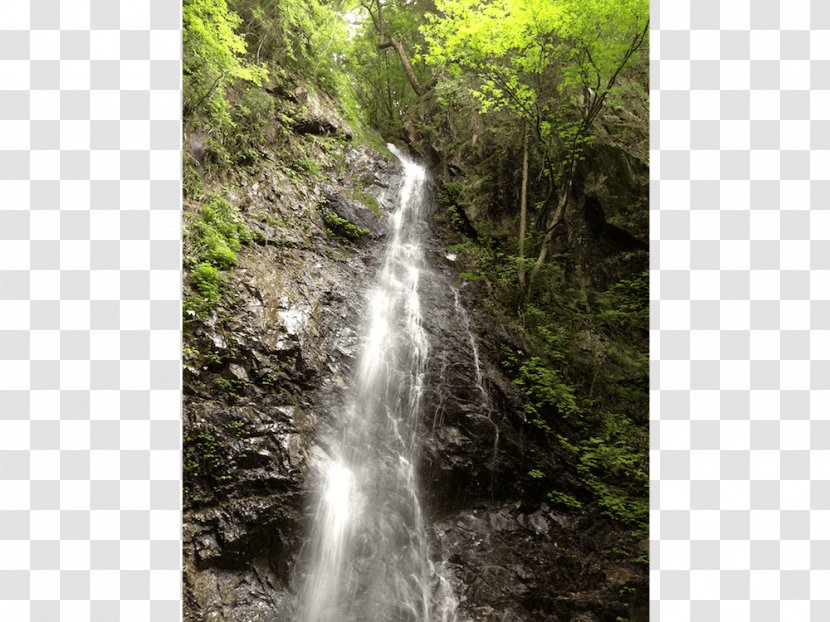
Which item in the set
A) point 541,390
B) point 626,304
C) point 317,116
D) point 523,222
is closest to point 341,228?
point 317,116

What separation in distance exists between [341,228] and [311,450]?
5.66m

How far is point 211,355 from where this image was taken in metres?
6.37

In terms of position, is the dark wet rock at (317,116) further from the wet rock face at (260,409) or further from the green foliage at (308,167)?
the wet rock face at (260,409)

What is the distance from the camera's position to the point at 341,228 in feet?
35.0

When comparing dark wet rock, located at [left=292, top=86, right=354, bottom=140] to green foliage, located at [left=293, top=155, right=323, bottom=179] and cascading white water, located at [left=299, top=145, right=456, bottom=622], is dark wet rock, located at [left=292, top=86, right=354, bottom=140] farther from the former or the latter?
cascading white water, located at [left=299, top=145, right=456, bottom=622]

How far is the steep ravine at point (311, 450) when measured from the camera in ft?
18.2

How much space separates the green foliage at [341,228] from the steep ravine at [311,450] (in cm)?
94

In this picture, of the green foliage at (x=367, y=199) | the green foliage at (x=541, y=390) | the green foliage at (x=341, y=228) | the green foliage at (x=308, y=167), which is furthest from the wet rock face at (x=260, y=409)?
the green foliage at (x=541, y=390)

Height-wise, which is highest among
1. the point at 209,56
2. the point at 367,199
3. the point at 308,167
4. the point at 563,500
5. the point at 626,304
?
the point at 209,56

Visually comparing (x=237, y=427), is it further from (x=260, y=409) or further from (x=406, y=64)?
(x=406, y=64)

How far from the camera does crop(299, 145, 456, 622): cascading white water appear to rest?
5.67m

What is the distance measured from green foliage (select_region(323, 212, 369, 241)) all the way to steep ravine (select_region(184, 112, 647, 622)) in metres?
0.94

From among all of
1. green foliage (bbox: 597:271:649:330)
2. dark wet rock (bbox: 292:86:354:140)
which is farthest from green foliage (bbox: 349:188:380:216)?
green foliage (bbox: 597:271:649:330)

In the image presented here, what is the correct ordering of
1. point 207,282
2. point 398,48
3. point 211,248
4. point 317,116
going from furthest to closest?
point 398,48 → point 317,116 → point 211,248 → point 207,282
